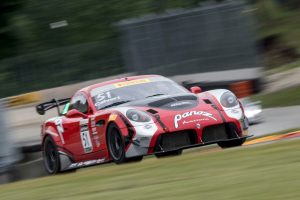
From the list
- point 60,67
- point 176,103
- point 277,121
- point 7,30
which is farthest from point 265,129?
point 7,30

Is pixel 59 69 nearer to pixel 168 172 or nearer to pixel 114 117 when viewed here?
pixel 114 117

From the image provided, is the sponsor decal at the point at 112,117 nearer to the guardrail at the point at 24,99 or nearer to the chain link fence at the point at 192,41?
the chain link fence at the point at 192,41

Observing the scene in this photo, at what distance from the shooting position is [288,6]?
1437 inches

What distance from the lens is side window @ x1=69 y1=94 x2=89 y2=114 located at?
13500mm

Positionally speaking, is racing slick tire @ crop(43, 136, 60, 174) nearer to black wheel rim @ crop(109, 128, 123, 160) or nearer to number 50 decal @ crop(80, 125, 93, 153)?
number 50 decal @ crop(80, 125, 93, 153)

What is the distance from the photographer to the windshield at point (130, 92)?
13.1 metres

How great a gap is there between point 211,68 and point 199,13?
139 cm

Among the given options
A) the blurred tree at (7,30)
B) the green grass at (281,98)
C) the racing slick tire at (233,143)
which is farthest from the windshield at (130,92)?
the blurred tree at (7,30)

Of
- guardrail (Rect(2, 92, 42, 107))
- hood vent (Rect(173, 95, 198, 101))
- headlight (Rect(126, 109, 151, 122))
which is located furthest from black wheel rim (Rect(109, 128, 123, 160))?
guardrail (Rect(2, 92, 42, 107))

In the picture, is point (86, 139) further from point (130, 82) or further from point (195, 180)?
point (195, 180)

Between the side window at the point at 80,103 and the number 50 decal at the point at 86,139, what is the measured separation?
1.10 ft

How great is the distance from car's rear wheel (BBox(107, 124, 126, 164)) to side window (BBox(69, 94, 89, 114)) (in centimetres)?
113

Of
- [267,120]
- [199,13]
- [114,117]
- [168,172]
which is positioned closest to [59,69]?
[199,13]

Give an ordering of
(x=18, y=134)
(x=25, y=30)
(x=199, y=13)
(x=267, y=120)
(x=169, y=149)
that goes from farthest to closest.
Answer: (x=25, y=30)
(x=199, y=13)
(x=18, y=134)
(x=267, y=120)
(x=169, y=149)
